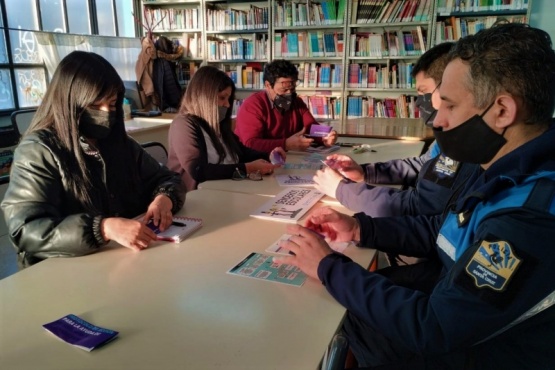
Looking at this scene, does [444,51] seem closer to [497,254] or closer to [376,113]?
[497,254]

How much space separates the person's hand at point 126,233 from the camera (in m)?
1.16

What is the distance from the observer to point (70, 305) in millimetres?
910

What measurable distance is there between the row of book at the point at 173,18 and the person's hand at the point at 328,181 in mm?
4551

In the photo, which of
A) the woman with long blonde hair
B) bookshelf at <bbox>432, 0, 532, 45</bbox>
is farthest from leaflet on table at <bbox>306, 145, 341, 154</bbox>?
bookshelf at <bbox>432, 0, 532, 45</bbox>

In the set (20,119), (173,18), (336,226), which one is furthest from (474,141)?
(173,18)

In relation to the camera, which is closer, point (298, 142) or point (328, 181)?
point (328, 181)

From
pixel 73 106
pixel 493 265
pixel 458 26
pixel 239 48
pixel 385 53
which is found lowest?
pixel 493 265

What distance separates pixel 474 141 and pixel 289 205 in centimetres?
73

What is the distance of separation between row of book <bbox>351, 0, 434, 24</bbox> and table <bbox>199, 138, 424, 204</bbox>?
227cm

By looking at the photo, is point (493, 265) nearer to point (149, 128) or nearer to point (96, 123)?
point (96, 123)

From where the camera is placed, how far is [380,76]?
4973mm

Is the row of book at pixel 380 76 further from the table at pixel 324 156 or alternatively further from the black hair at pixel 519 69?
the black hair at pixel 519 69

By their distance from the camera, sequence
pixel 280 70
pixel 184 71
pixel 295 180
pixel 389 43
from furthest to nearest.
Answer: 1. pixel 184 71
2. pixel 389 43
3. pixel 280 70
4. pixel 295 180

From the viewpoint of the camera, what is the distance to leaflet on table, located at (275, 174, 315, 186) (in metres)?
1.90
